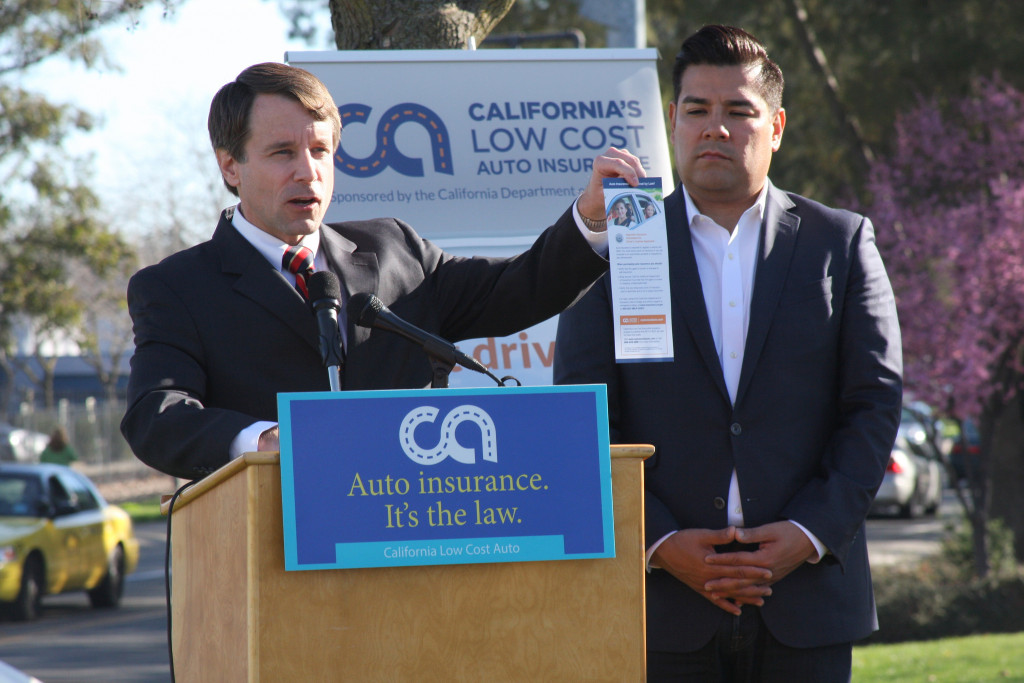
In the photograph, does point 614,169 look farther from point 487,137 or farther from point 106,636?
point 106,636

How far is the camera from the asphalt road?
10188mm

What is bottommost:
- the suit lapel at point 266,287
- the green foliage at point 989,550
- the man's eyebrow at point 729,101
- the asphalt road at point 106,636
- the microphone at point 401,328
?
the asphalt road at point 106,636

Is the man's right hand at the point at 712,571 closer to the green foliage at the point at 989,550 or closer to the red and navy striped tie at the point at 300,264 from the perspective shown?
the red and navy striped tie at the point at 300,264

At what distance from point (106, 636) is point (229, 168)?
1038 cm

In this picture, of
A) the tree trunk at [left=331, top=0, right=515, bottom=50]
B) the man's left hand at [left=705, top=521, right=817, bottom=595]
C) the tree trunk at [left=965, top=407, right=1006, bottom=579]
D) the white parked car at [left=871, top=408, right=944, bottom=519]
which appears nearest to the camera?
the man's left hand at [left=705, top=521, right=817, bottom=595]

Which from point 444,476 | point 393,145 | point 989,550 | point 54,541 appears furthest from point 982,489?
point 444,476

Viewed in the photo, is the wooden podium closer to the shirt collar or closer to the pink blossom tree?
the shirt collar

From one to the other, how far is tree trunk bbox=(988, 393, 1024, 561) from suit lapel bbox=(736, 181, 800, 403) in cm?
890

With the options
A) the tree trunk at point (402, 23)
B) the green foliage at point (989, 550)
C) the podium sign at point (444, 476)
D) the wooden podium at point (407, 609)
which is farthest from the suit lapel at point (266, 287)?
the green foliage at point (989, 550)

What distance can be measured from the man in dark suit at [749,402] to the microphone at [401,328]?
2.73 ft

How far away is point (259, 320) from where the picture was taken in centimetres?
281

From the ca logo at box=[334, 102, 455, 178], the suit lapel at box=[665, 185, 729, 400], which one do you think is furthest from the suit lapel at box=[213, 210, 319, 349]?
the ca logo at box=[334, 102, 455, 178]

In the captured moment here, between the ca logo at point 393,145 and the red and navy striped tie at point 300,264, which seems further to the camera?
the ca logo at point 393,145

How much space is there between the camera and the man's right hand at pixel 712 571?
3.01 m
